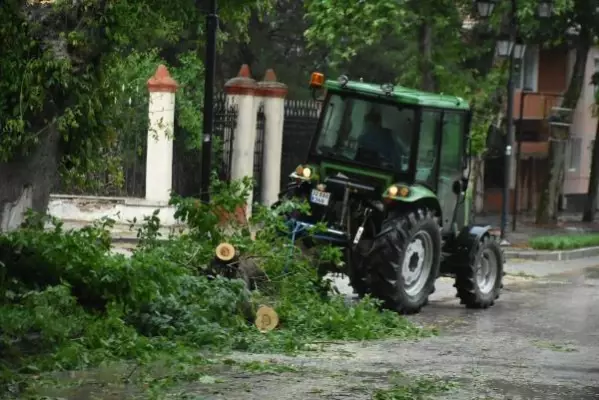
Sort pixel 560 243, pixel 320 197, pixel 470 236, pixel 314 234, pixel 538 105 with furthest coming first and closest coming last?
1. pixel 538 105
2. pixel 560 243
3. pixel 470 236
4. pixel 320 197
5. pixel 314 234

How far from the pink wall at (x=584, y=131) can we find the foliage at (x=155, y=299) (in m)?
40.5

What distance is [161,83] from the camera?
27625 mm

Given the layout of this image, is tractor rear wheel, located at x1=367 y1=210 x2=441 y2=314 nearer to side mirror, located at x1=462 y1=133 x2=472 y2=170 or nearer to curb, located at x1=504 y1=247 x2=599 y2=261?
side mirror, located at x1=462 y1=133 x2=472 y2=170

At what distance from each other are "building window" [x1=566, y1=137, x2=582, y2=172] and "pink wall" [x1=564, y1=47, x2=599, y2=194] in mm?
109

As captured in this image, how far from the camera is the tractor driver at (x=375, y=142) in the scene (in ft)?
58.6

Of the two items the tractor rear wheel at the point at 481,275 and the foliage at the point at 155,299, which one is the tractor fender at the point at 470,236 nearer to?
the tractor rear wheel at the point at 481,275

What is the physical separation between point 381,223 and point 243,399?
8.09 m

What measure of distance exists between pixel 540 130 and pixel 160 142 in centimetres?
2747

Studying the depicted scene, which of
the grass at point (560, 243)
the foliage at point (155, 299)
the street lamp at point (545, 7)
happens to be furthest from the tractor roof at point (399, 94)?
the grass at point (560, 243)

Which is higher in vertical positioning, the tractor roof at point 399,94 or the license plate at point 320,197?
the tractor roof at point 399,94

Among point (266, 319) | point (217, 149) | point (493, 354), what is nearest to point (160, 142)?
point (217, 149)

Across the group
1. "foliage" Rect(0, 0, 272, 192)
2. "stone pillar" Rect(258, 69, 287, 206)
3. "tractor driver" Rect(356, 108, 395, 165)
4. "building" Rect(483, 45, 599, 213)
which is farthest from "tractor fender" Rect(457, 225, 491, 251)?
"building" Rect(483, 45, 599, 213)

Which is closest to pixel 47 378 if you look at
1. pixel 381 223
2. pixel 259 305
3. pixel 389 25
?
pixel 259 305

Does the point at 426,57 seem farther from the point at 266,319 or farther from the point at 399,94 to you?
the point at 266,319
